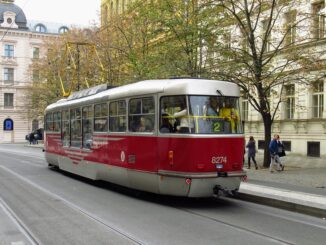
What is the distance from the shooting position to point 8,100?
86812mm

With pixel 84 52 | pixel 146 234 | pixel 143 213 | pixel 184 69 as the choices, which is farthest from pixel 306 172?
pixel 84 52

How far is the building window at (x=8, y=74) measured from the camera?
283 feet

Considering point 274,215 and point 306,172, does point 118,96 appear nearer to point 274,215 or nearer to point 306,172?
point 274,215

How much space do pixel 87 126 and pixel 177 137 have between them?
5624 millimetres

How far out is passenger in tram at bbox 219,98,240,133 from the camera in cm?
1176

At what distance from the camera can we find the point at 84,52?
1491 inches

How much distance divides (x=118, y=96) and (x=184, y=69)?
882 centimetres

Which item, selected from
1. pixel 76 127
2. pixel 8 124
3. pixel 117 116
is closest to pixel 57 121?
pixel 76 127

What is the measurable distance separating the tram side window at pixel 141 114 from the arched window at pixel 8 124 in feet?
254

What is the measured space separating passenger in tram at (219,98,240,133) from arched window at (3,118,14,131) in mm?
78973

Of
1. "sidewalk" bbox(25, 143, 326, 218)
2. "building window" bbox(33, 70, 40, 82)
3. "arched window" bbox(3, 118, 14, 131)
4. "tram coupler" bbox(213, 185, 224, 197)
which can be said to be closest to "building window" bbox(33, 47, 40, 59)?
"arched window" bbox(3, 118, 14, 131)

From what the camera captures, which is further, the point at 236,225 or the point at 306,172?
the point at 306,172

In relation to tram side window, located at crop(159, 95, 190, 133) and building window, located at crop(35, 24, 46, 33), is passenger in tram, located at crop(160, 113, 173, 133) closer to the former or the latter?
tram side window, located at crop(159, 95, 190, 133)

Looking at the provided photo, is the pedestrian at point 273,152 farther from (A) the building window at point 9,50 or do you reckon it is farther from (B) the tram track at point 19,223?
(A) the building window at point 9,50
